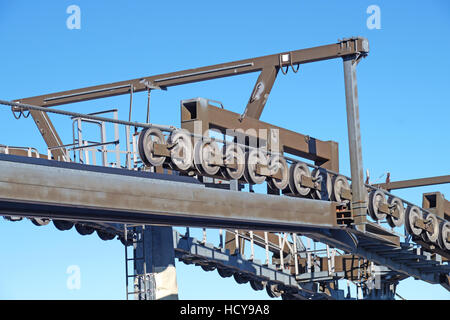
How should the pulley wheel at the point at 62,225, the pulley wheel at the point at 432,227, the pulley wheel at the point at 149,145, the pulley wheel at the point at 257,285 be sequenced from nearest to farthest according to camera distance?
1. the pulley wheel at the point at 149,145
2. the pulley wheel at the point at 432,227
3. the pulley wheel at the point at 62,225
4. the pulley wheel at the point at 257,285

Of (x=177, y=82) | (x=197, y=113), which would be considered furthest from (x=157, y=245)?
(x=197, y=113)

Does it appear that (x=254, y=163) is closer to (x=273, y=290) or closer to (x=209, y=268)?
(x=209, y=268)

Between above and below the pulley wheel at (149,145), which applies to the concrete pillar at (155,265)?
below

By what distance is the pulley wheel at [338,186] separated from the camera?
19.5 m

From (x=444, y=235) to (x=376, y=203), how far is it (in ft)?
18.4

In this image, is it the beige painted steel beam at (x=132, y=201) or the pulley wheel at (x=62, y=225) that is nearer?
the beige painted steel beam at (x=132, y=201)

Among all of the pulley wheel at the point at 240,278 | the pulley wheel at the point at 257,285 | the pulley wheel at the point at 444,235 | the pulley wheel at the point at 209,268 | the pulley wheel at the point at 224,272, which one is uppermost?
the pulley wheel at the point at 444,235

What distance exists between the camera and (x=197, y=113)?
1587 centimetres

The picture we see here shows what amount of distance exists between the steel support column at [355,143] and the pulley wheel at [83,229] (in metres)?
11.3

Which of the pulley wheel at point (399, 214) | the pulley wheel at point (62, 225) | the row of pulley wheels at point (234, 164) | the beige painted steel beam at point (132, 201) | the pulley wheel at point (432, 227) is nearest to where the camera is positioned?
the beige painted steel beam at point (132, 201)

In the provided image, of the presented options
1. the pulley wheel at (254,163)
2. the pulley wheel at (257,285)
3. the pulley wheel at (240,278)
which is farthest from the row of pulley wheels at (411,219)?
the pulley wheel at (257,285)

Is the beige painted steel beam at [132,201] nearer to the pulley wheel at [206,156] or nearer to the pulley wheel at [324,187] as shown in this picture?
the pulley wheel at [206,156]

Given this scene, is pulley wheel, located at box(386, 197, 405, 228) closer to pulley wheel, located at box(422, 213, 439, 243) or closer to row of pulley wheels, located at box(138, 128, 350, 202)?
pulley wheel, located at box(422, 213, 439, 243)

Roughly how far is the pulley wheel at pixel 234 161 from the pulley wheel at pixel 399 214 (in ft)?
24.3
